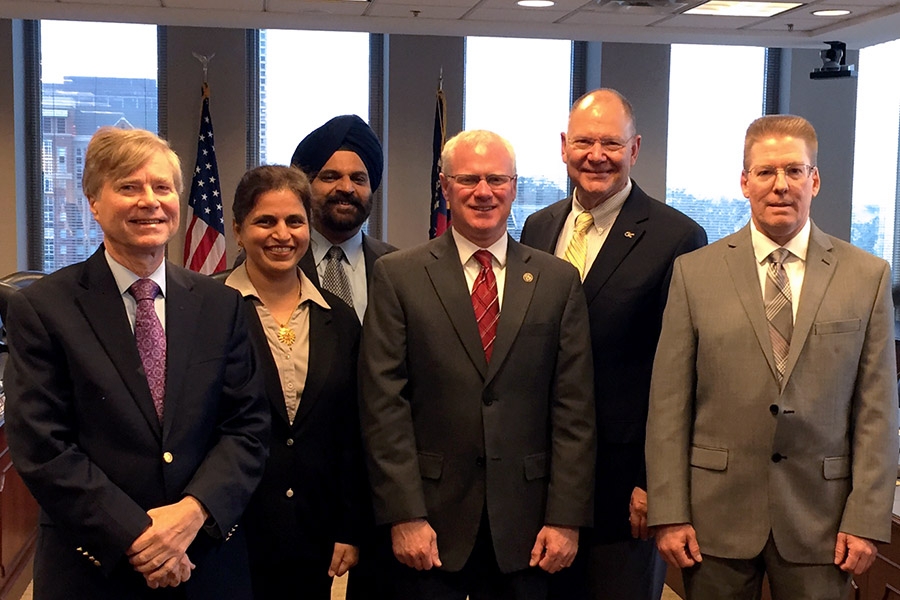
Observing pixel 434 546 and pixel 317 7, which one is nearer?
pixel 434 546

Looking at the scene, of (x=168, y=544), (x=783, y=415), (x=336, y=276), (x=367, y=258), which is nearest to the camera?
(x=168, y=544)

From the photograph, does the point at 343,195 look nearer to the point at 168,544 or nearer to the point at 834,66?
the point at 168,544

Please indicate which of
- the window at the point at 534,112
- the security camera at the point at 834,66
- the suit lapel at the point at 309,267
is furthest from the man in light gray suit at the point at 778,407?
the window at the point at 534,112

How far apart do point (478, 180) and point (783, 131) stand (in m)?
0.79

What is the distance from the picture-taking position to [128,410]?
2.11m

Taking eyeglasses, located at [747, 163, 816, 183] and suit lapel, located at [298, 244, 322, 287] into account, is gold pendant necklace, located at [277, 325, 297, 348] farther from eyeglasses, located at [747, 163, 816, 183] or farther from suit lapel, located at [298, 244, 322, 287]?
eyeglasses, located at [747, 163, 816, 183]

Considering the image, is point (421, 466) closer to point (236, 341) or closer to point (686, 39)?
point (236, 341)

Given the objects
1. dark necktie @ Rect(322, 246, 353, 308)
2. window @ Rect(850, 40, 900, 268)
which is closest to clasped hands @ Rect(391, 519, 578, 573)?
dark necktie @ Rect(322, 246, 353, 308)

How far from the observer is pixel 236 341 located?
2340 mm

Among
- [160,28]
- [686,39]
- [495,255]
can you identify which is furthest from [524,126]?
[495,255]

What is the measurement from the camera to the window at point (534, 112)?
347 inches

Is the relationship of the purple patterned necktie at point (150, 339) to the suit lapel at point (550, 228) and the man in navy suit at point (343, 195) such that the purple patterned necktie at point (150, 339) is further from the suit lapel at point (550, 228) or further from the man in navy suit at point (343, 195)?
the suit lapel at point (550, 228)

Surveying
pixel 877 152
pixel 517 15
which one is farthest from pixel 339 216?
pixel 877 152

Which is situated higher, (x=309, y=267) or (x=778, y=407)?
(x=309, y=267)
